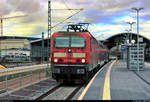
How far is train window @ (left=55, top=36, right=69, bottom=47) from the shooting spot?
41.4ft

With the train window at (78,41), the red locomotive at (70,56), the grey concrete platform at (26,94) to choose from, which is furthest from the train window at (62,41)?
the grey concrete platform at (26,94)

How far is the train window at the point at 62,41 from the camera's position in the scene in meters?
12.6

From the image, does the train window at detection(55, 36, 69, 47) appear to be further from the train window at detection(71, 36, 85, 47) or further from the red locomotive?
the train window at detection(71, 36, 85, 47)

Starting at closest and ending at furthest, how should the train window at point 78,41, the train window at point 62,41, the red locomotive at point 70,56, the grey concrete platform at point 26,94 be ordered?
the grey concrete platform at point 26,94 < the red locomotive at point 70,56 < the train window at point 78,41 < the train window at point 62,41

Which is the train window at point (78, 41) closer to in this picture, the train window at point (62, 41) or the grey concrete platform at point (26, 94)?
the train window at point (62, 41)

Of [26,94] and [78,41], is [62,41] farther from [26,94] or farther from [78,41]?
[26,94]

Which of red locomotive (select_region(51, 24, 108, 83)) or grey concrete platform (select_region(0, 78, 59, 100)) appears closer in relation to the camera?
grey concrete platform (select_region(0, 78, 59, 100))

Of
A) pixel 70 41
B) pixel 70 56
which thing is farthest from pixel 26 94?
pixel 70 41

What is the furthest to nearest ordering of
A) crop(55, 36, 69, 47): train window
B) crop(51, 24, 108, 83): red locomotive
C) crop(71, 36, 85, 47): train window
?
crop(55, 36, 69, 47): train window → crop(71, 36, 85, 47): train window → crop(51, 24, 108, 83): red locomotive

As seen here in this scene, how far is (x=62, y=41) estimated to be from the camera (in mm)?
12680

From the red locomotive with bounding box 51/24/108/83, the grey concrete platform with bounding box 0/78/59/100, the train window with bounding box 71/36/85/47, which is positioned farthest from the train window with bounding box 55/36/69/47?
the grey concrete platform with bounding box 0/78/59/100

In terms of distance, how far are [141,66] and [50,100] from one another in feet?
50.9

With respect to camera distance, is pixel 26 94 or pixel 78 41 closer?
pixel 26 94

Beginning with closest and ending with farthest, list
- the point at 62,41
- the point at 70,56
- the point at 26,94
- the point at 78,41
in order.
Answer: the point at 26,94 < the point at 70,56 < the point at 78,41 < the point at 62,41
